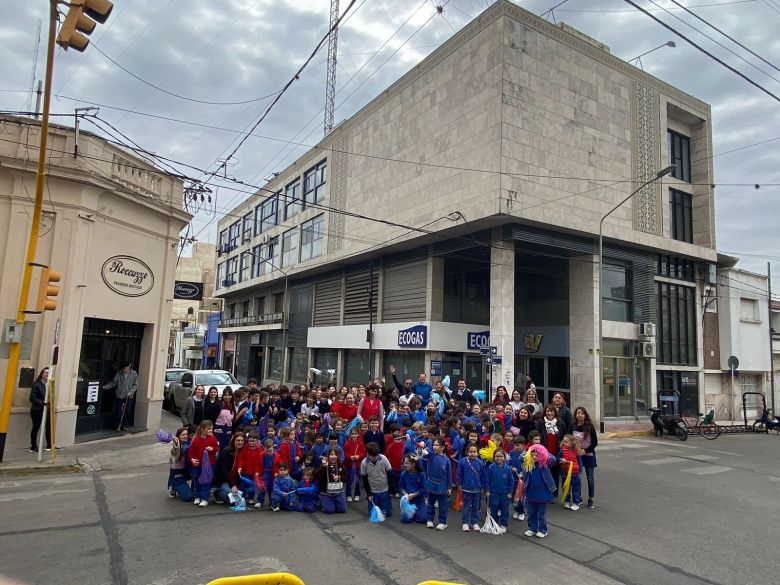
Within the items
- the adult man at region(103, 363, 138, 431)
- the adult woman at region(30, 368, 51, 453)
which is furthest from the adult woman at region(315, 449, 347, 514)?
the adult man at region(103, 363, 138, 431)

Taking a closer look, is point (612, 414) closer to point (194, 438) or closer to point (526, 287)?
point (526, 287)

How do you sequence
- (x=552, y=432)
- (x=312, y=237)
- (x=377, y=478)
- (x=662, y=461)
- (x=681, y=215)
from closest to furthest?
(x=377, y=478), (x=552, y=432), (x=662, y=461), (x=681, y=215), (x=312, y=237)

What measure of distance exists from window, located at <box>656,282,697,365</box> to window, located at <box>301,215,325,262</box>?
18191mm

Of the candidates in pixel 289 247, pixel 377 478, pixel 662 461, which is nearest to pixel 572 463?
pixel 377 478

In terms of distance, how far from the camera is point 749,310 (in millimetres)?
27406

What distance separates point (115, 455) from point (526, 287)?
18812 millimetres

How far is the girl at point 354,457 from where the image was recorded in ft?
28.8

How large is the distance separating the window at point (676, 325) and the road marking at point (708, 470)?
1178 centimetres

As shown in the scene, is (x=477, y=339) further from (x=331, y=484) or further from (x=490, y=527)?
(x=490, y=527)

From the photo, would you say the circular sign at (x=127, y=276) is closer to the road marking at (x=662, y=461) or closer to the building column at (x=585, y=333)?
the road marking at (x=662, y=461)

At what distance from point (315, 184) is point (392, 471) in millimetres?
26151

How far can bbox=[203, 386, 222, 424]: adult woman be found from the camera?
1066 centimetres

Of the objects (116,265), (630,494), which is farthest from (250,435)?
(116,265)

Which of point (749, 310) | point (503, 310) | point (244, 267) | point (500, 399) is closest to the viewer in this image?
point (500, 399)
